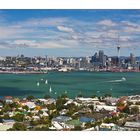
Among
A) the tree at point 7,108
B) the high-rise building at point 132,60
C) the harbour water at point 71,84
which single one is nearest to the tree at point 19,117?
the tree at point 7,108

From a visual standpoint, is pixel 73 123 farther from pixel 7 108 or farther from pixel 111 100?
pixel 111 100

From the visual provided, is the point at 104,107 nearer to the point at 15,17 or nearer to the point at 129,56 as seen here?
the point at 129,56

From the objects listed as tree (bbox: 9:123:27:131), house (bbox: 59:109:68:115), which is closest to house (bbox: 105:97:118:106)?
house (bbox: 59:109:68:115)

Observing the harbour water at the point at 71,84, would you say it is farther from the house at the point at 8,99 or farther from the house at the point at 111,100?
the house at the point at 111,100

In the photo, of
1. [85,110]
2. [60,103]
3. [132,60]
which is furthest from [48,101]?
[132,60]

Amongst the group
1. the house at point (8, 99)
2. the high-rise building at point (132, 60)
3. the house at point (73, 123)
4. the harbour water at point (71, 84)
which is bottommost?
the house at point (73, 123)

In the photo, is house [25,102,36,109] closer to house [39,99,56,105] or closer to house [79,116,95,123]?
house [39,99,56,105]
